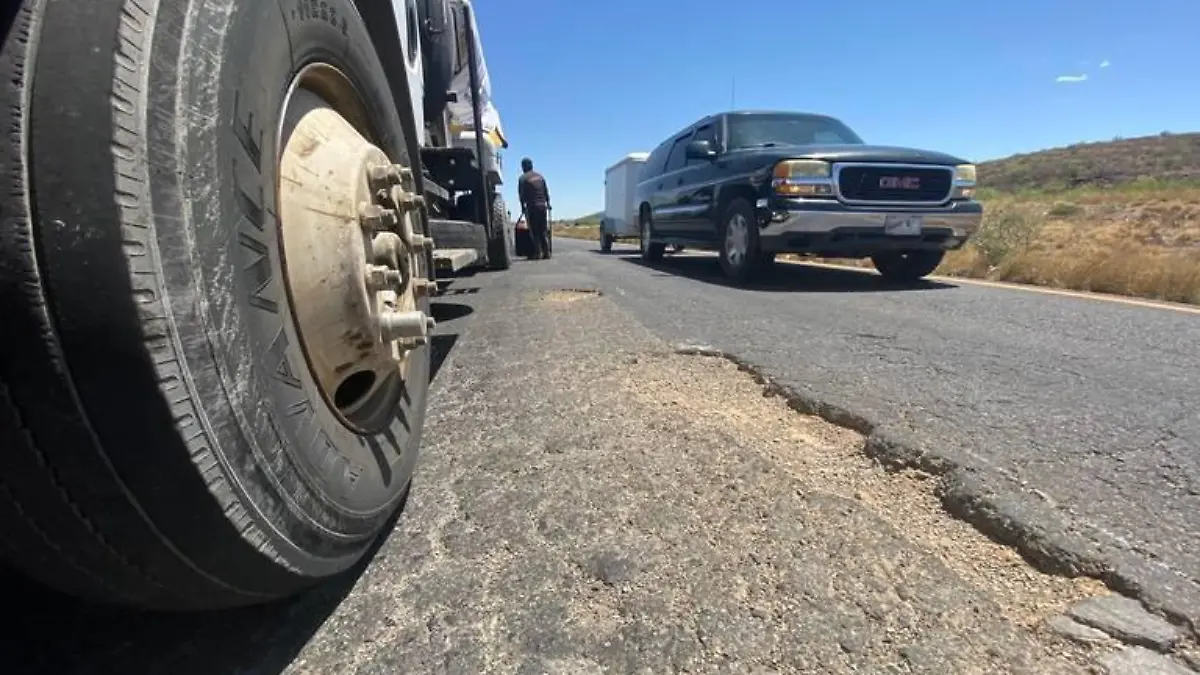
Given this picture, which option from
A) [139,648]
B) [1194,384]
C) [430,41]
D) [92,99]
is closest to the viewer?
[92,99]

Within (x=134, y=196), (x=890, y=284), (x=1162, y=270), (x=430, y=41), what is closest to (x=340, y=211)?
(x=134, y=196)

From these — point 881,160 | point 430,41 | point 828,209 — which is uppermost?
point 430,41

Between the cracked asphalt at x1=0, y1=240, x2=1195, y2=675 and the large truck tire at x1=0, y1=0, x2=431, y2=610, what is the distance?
356mm

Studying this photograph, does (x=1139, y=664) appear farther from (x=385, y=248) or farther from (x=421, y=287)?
(x=421, y=287)

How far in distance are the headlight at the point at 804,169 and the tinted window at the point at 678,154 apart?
10.7 feet

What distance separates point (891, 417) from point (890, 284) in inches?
196

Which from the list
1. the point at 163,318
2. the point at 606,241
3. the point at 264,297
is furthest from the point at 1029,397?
the point at 606,241

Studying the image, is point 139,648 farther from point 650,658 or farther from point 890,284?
point 890,284

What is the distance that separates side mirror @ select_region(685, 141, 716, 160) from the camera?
25.4ft

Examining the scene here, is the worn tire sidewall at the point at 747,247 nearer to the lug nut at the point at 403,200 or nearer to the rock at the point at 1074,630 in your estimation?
the lug nut at the point at 403,200

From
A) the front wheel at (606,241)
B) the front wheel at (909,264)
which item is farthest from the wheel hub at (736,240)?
the front wheel at (606,241)

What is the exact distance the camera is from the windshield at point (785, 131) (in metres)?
7.63

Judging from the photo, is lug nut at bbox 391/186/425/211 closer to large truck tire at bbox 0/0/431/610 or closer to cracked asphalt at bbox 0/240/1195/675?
large truck tire at bbox 0/0/431/610

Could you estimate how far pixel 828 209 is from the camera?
625cm
